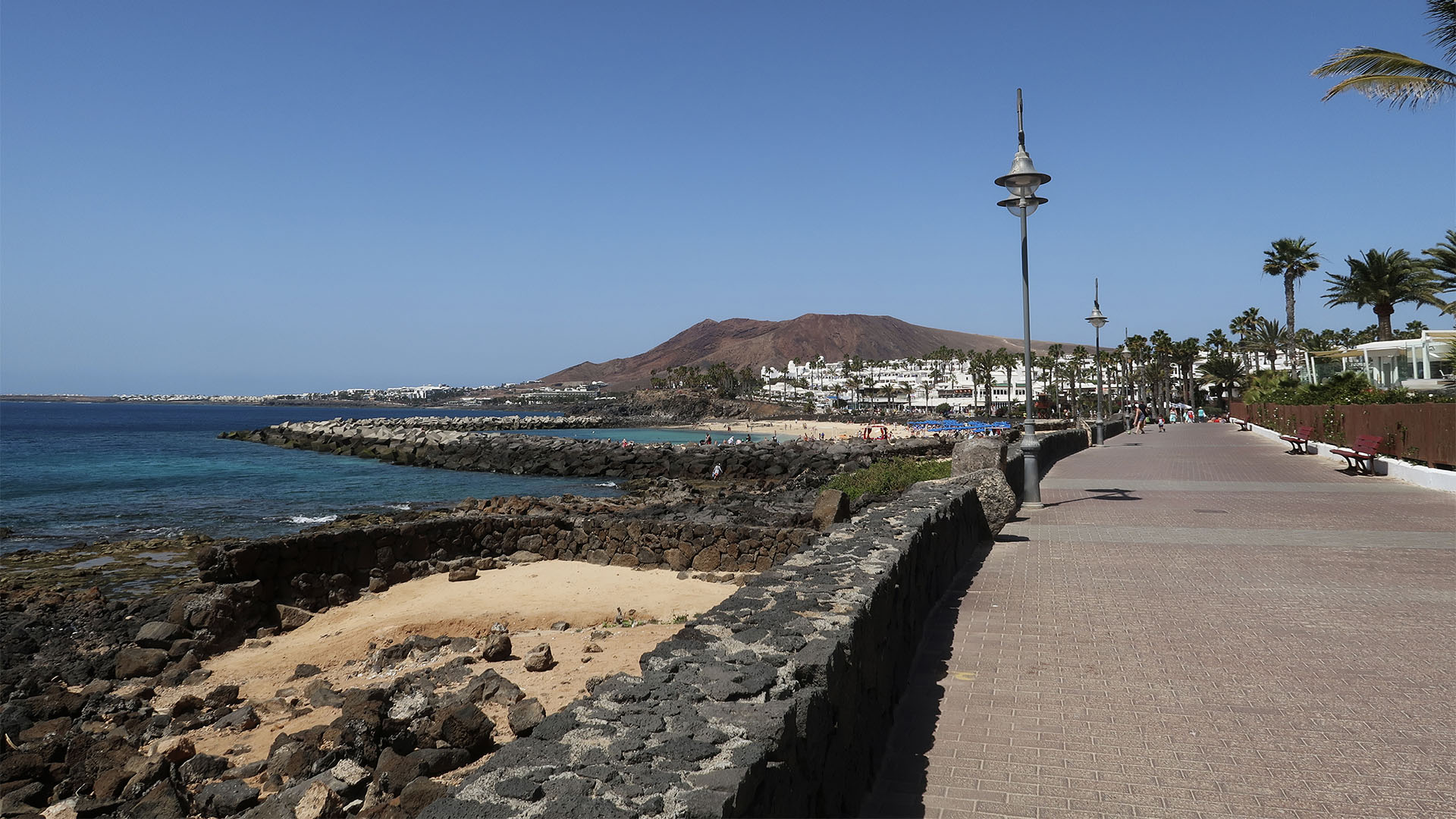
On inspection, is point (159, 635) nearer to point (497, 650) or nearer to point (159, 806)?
point (497, 650)

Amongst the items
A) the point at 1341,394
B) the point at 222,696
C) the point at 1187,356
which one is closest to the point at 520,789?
the point at 222,696

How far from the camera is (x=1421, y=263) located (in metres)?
34.0

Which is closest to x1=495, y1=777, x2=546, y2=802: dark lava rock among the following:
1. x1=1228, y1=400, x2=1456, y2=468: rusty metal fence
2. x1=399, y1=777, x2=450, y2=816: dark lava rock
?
x1=399, y1=777, x2=450, y2=816: dark lava rock

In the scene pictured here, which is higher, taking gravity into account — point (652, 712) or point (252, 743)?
point (652, 712)

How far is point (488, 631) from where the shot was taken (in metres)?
10.1

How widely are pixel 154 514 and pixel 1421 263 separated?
47247 mm

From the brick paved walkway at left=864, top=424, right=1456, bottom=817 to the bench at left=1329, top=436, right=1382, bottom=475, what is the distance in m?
8.72

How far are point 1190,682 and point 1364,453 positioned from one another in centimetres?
1702

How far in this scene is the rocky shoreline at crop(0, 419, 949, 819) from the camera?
565 centimetres

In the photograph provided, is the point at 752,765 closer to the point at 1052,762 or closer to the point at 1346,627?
the point at 1052,762

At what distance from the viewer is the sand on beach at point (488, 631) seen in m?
7.43

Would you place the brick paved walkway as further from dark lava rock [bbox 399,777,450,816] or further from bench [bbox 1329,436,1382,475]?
bench [bbox 1329,436,1382,475]

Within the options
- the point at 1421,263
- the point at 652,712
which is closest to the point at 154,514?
the point at 652,712

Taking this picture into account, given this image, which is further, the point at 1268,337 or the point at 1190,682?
the point at 1268,337
